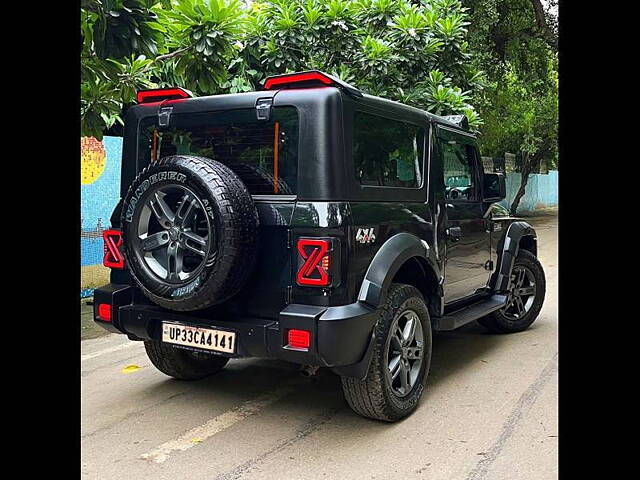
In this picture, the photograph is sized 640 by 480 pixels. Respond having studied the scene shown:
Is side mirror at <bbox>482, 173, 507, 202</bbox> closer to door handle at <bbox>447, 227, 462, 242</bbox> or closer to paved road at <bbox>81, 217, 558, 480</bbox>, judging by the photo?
door handle at <bbox>447, 227, 462, 242</bbox>

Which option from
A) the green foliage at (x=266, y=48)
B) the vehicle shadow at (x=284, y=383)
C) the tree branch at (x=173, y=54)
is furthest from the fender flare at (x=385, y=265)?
the tree branch at (x=173, y=54)

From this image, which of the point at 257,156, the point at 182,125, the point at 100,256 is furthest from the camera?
the point at 100,256

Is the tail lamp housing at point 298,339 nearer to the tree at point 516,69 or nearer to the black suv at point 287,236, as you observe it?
the black suv at point 287,236

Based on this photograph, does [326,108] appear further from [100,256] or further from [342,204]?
[100,256]

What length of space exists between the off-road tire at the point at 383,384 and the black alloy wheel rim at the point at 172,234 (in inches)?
43.0

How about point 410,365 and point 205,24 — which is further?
point 205,24

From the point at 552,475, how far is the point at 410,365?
3.63 feet

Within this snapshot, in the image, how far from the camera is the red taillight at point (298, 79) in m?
3.52

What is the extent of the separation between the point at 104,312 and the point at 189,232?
0.97 m

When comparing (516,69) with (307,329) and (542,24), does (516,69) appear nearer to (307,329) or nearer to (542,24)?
(542,24)

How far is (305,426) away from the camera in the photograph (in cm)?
387

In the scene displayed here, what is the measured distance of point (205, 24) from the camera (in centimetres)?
566

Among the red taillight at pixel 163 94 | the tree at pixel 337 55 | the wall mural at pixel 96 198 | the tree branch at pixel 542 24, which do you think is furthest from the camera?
the tree branch at pixel 542 24
